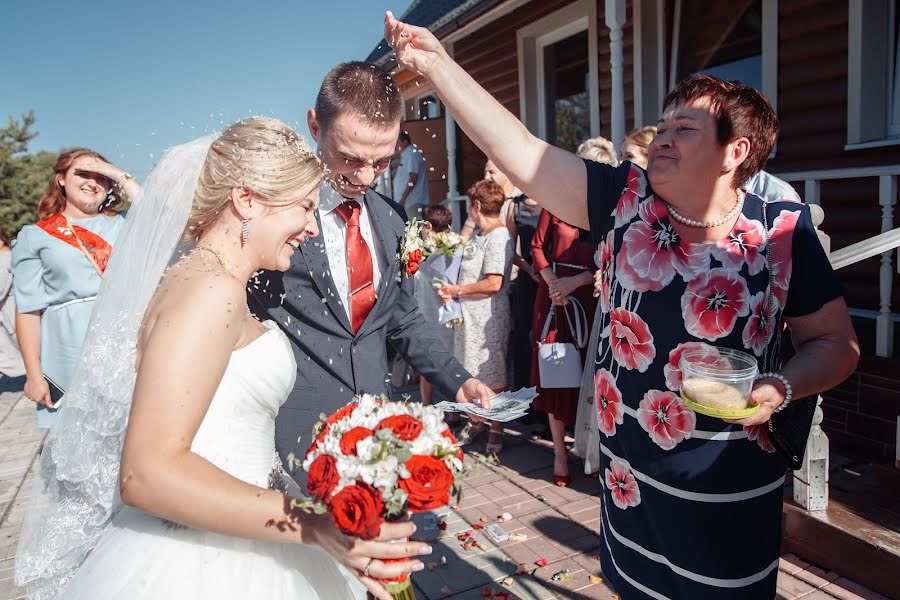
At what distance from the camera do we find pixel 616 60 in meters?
6.84

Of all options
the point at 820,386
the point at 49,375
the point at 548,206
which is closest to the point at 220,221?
the point at 548,206

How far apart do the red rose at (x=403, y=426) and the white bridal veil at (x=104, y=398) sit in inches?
36.1

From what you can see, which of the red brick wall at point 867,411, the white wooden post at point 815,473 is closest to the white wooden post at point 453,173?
the red brick wall at point 867,411

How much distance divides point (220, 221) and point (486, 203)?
12.5 ft

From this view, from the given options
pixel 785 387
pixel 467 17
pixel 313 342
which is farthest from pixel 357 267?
pixel 467 17

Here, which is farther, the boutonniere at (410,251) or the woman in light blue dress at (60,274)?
the woman in light blue dress at (60,274)

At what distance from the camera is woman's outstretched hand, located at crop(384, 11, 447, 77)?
2.16 m

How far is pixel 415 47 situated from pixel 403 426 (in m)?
1.29

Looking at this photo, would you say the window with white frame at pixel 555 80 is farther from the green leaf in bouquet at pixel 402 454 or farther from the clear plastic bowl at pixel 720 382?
the green leaf in bouquet at pixel 402 454

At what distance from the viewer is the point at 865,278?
520cm

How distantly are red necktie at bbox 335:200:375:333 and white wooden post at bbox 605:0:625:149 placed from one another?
497 cm

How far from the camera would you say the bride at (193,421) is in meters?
1.57

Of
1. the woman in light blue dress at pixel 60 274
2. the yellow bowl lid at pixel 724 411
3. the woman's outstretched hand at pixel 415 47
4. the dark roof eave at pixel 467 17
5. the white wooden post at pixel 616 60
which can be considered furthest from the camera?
the dark roof eave at pixel 467 17

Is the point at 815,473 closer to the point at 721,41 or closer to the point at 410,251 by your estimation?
the point at 410,251
